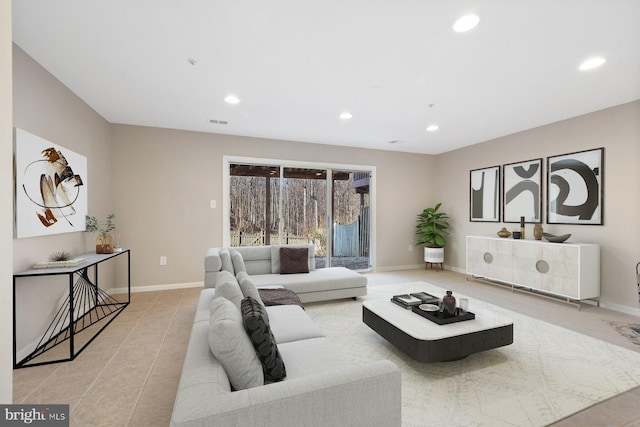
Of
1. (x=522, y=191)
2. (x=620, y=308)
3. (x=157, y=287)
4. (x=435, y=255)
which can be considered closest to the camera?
(x=620, y=308)

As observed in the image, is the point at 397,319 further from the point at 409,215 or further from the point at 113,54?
the point at 409,215

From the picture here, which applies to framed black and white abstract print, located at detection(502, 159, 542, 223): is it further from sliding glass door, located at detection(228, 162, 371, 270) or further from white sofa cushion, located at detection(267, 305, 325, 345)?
white sofa cushion, located at detection(267, 305, 325, 345)

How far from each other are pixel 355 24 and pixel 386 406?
2358mm

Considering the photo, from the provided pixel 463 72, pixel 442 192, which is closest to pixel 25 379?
pixel 463 72

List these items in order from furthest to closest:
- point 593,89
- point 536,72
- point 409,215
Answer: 1. point 409,215
2. point 593,89
3. point 536,72

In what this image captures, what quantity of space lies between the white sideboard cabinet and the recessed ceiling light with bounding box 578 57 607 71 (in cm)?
214

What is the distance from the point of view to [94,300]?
360cm

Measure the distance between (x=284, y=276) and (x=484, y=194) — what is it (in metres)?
4.09

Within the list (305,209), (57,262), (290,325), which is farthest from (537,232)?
(57,262)

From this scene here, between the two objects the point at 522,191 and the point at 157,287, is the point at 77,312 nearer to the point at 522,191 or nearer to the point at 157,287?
the point at 157,287

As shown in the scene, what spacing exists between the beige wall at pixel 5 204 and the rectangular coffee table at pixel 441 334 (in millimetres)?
2158

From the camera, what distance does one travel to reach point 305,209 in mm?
5418

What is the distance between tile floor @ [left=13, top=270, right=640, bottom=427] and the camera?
5.62 ft
